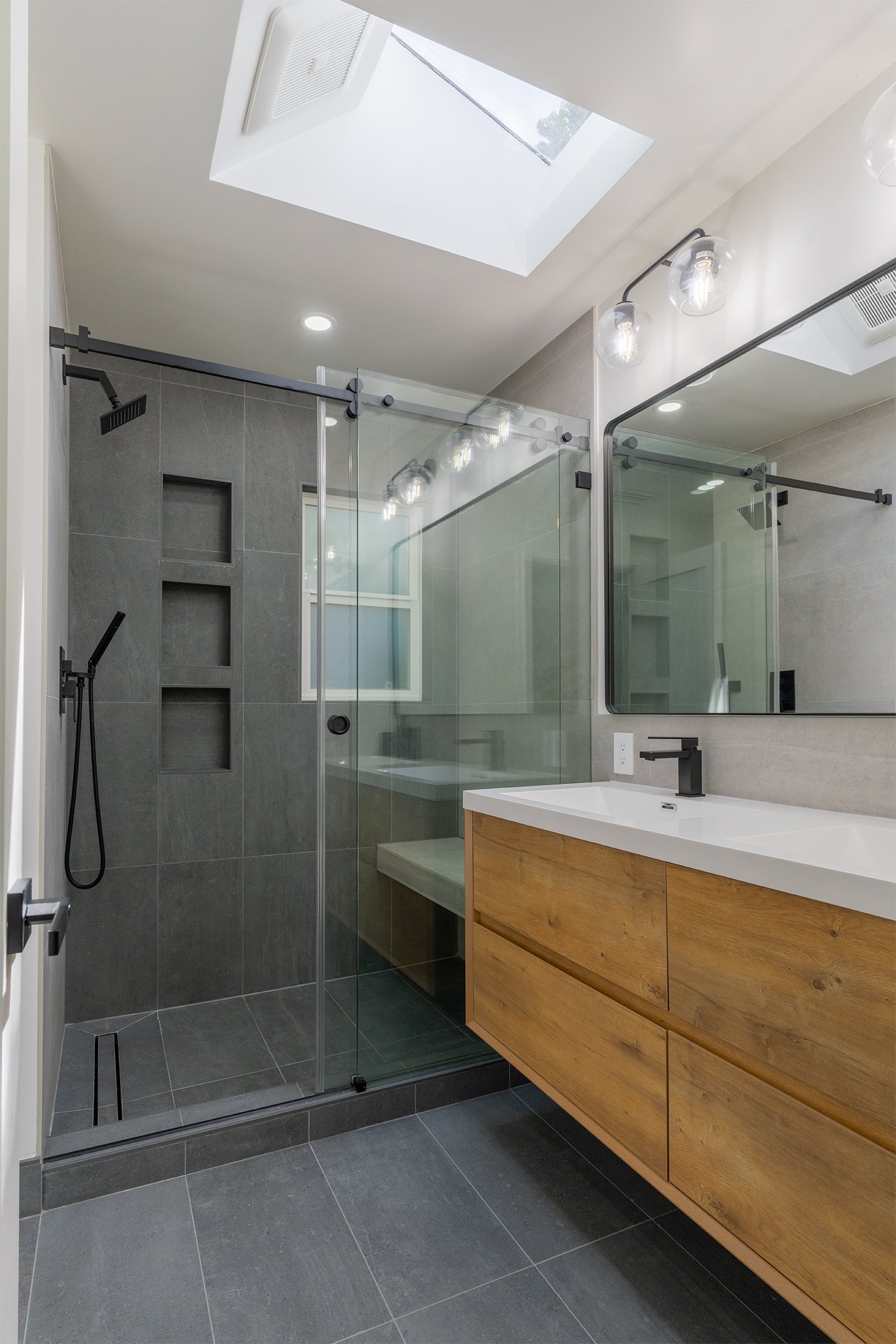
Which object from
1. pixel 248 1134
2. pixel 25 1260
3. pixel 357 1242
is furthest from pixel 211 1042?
pixel 357 1242

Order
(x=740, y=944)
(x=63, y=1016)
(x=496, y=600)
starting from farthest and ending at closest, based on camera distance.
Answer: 1. (x=63, y=1016)
2. (x=496, y=600)
3. (x=740, y=944)

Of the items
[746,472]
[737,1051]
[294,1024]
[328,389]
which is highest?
[328,389]

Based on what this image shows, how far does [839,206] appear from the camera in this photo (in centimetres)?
160

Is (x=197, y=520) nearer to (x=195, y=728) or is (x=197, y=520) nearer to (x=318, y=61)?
(x=195, y=728)

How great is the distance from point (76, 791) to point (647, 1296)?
2.26m

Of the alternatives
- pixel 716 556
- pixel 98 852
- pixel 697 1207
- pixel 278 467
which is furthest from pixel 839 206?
pixel 98 852

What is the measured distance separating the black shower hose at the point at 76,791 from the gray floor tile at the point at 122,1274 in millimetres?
954

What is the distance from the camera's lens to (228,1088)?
7.27ft

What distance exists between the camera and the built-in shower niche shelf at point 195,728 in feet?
9.70

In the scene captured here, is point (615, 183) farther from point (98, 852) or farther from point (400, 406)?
point (98, 852)

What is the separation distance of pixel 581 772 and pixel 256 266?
1.85 meters

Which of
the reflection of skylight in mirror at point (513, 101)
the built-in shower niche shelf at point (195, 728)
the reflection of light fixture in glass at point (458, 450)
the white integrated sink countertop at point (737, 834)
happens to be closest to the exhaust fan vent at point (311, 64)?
the reflection of skylight in mirror at point (513, 101)

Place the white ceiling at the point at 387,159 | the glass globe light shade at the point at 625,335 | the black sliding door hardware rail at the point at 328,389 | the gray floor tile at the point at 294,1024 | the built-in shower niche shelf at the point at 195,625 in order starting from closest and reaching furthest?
the white ceiling at the point at 387,159
the black sliding door hardware rail at the point at 328,389
the glass globe light shade at the point at 625,335
the gray floor tile at the point at 294,1024
the built-in shower niche shelf at the point at 195,625

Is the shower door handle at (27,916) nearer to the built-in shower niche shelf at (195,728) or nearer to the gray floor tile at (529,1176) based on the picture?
the gray floor tile at (529,1176)
